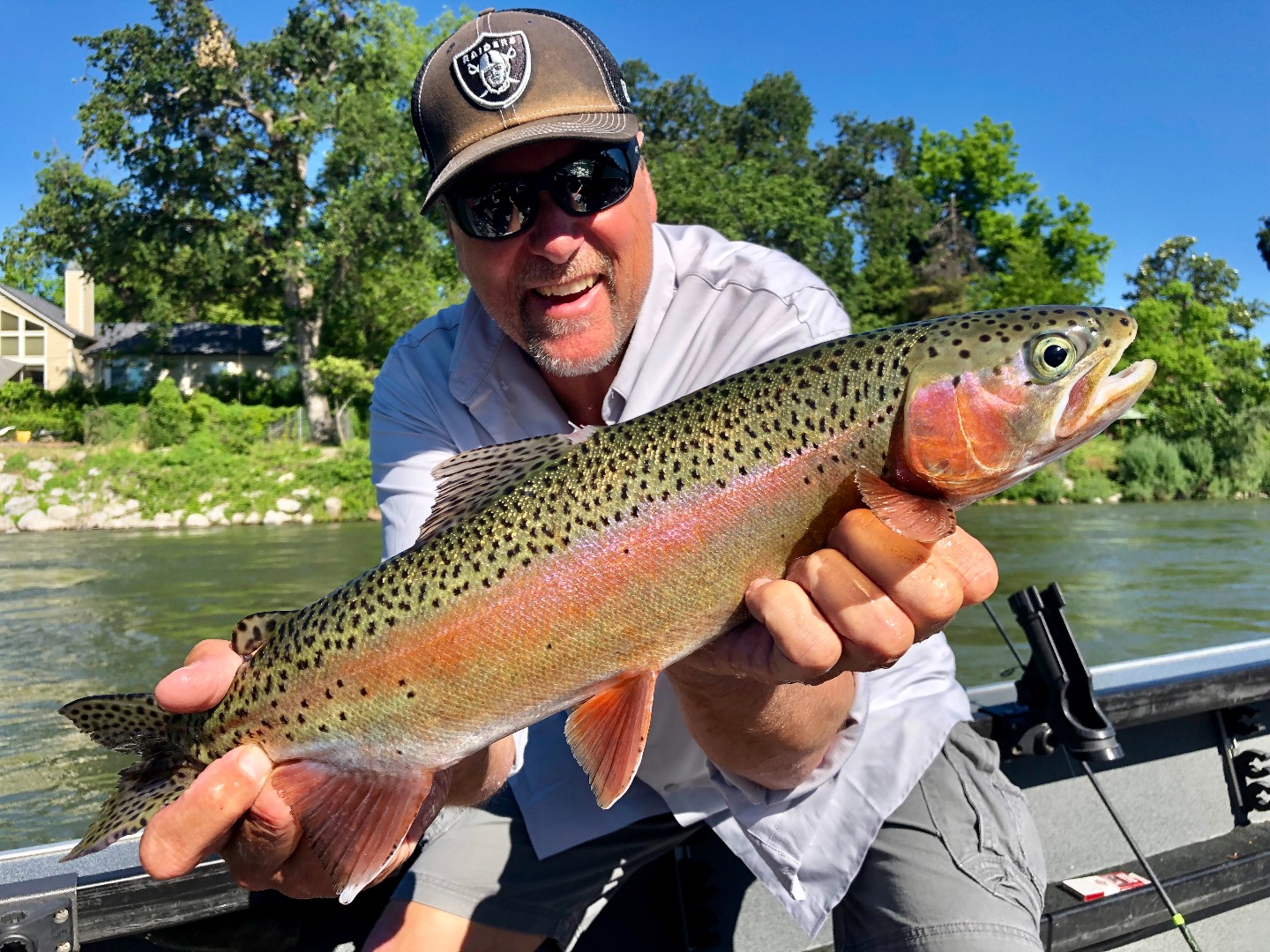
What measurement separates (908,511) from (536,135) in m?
1.71

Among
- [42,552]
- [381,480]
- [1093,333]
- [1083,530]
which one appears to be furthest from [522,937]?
[1083,530]

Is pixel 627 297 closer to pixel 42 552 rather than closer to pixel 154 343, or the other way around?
pixel 42 552

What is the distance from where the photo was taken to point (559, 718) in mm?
3332

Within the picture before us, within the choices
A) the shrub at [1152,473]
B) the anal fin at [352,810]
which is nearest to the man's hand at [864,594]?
the anal fin at [352,810]

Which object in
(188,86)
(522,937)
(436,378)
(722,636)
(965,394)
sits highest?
(188,86)

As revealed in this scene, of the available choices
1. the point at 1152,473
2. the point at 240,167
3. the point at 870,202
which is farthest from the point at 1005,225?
the point at 240,167

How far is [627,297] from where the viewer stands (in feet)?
10.8

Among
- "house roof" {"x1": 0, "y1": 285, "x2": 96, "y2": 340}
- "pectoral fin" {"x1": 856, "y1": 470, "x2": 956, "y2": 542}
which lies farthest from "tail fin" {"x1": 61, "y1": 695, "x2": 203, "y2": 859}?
"house roof" {"x1": 0, "y1": 285, "x2": 96, "y2": 340}

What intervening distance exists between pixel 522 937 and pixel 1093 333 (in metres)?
2.35

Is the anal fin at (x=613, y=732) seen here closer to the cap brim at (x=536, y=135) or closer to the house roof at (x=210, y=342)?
the cap brim at (x=536, y=135)

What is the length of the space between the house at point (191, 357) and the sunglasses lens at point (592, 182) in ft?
155

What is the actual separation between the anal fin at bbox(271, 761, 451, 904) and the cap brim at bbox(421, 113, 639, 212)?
5.77 ft

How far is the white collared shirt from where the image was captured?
2.82 m

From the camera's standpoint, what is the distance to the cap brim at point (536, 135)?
118 inches
